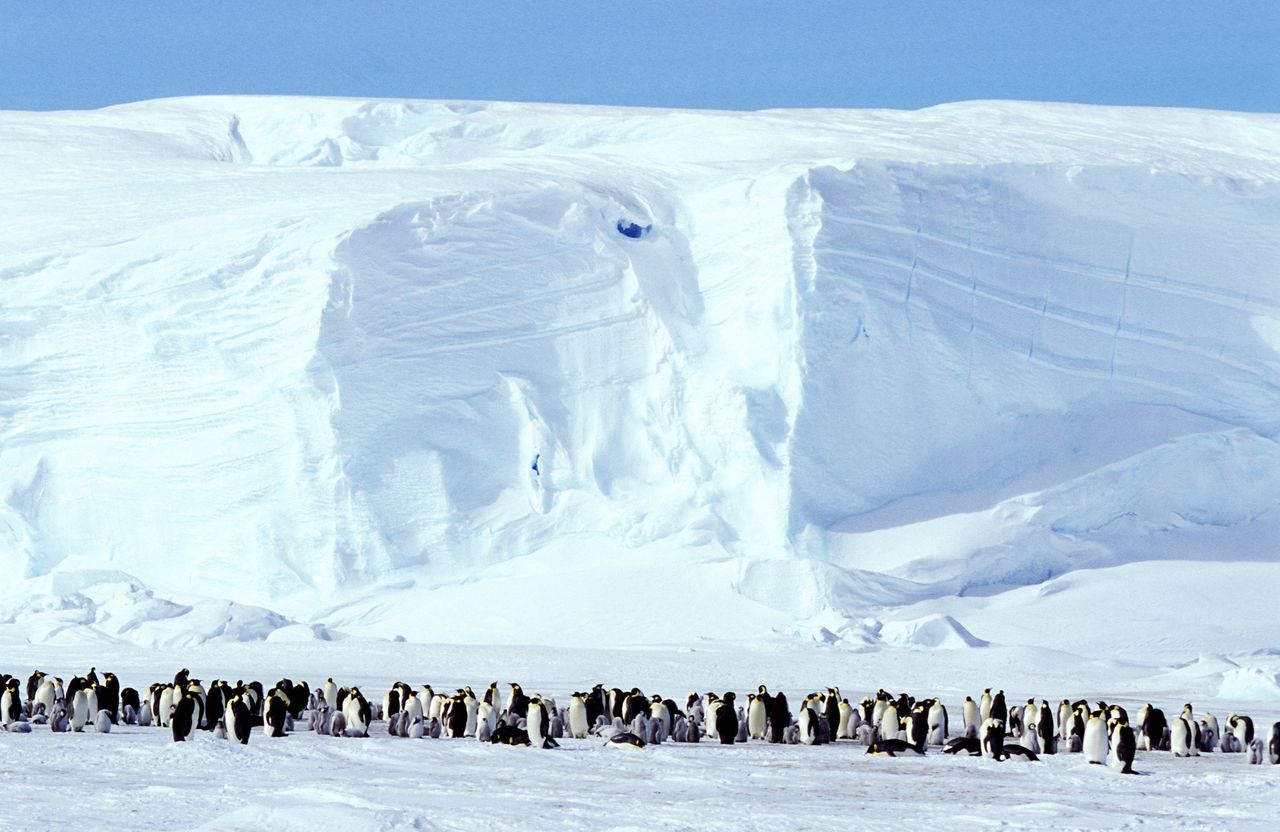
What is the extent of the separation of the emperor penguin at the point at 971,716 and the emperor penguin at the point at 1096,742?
1.87 meters

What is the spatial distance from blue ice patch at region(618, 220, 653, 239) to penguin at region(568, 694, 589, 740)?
15.7 meters

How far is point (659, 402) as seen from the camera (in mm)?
29219

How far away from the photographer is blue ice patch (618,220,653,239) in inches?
1216

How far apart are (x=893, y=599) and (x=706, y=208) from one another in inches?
326

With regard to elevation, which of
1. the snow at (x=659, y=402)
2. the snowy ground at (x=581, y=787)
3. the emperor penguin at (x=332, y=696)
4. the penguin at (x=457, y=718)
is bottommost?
the snowy ground at (x=581, y=787)

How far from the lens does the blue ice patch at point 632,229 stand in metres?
30.9

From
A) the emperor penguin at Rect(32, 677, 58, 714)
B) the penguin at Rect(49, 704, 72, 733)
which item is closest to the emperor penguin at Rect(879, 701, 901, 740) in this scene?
the penguin at Rect(49, 704, 72, 733)

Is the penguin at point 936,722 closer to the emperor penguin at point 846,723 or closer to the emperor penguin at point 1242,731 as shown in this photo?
the emperor penguin at point 846,723

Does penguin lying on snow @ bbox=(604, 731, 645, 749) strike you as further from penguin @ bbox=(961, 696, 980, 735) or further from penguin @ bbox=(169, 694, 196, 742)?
penguin @ bbox=(169, 694, 196, 742)

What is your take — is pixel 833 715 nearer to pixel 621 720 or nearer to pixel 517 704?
pixel 621 720

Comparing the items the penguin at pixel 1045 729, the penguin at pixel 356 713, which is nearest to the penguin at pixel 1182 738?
the penguin at pixel 1045 729

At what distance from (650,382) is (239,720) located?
15.5 metres

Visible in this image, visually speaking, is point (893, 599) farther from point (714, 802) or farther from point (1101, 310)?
point (714, 802)

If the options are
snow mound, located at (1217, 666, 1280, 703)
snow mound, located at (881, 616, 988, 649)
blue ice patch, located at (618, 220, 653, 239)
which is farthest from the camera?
blue ice patch, located at (618, 220, 653, 239)
